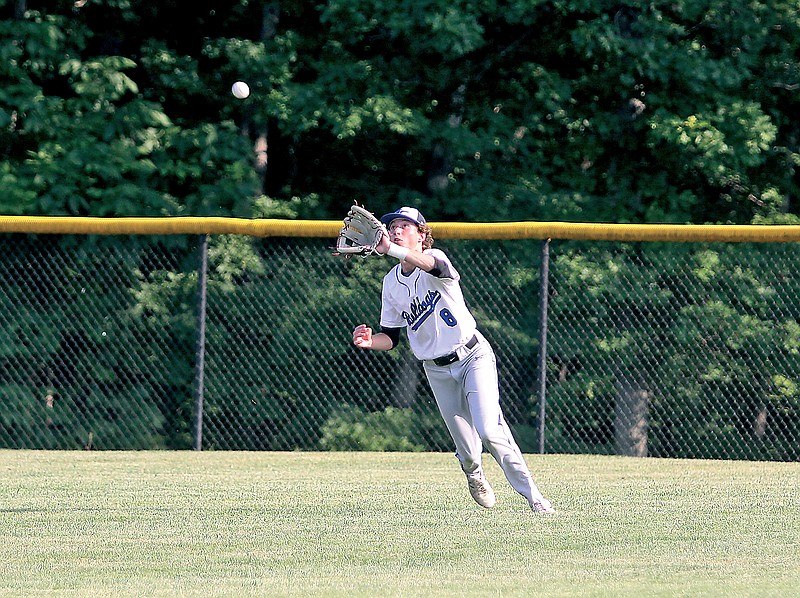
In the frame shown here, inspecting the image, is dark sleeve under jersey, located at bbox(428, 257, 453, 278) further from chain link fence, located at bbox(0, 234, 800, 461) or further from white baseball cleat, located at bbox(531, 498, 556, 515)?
chain link fence, located at bbox(0, 234, 800, 461)

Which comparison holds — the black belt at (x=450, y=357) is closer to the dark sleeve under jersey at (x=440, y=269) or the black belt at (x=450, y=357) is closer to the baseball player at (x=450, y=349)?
the baseball player at (x=450, y=349)

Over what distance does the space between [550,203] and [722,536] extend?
7.47m

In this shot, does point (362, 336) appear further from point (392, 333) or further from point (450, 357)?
point (450, 357)

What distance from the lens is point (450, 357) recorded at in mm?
6715

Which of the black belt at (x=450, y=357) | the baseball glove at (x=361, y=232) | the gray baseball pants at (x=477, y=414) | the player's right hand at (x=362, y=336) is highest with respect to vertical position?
the baseball glove at (x=361, y=232)

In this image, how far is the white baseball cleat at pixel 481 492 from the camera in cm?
698

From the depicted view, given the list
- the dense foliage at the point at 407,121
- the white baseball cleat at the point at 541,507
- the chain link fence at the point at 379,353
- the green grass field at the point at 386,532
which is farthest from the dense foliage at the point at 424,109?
the white baseball cleat at the point at 541,507

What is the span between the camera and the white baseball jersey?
22.0 ft

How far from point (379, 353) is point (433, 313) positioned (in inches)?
223

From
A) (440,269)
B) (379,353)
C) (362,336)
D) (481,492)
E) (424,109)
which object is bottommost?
(379,353)

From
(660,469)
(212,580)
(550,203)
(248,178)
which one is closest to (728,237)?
(660,469)

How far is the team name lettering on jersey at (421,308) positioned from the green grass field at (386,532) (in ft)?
3.51

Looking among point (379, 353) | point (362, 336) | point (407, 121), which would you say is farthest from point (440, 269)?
point (407, 121)

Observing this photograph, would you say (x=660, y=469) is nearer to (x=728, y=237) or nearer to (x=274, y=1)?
(x=728, y=237)
